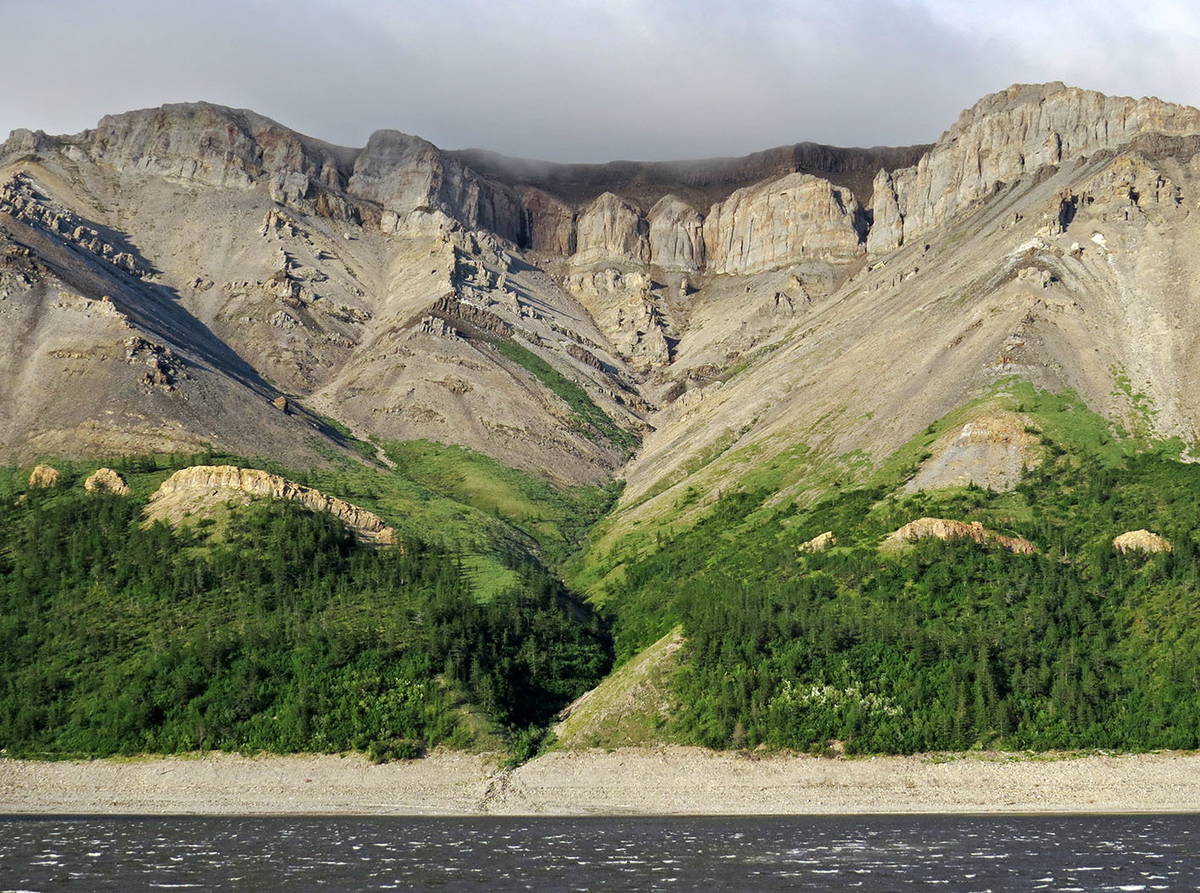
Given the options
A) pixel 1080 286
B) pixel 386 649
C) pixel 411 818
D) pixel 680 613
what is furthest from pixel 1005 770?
pixel 1080 286

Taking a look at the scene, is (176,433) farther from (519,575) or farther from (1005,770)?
(1005,770)

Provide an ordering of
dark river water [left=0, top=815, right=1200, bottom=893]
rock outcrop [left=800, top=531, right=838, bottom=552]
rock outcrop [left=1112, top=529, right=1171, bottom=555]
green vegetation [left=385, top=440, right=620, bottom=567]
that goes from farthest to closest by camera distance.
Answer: green vegetation [left=385, top=440, right=620, bottom=567] < rock outcrop [left=800, top=531, right=838, bottom=552] < rock outcrop [left=1112, top=529, right=1171, bottom=555] < dark river water [left=0, top=815, right=1200, bottom=893]

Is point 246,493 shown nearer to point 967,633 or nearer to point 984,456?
point 967,633

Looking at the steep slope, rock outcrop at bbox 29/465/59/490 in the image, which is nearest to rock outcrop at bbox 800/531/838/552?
the steep slope

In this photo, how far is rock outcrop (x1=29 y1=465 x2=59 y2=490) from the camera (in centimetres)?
11981

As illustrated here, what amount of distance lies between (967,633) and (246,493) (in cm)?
6865

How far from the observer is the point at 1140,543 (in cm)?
9406

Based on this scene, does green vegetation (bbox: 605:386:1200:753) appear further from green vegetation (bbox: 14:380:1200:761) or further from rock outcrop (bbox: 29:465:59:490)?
rock outcrop (bbox: 29:465:59:490)

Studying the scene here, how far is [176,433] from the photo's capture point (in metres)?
136

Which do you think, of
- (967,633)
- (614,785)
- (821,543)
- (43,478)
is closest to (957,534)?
(967,633)

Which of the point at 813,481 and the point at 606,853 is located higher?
the point at 813,481

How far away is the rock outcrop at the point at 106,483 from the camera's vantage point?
384 ft

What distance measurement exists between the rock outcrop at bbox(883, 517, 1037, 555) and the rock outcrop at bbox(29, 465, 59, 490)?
8331cm

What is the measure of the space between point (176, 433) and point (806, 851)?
98.8 m
